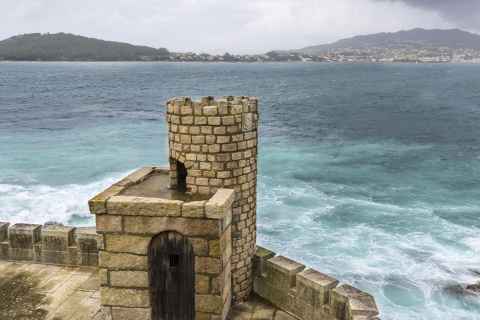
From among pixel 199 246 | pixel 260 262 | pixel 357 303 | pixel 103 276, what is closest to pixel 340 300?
pixel 357 303

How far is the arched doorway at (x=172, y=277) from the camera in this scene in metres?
7.33

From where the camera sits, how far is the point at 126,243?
7.30m

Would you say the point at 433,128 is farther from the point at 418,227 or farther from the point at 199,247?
the point at 199,247

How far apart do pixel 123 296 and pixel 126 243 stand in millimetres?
961

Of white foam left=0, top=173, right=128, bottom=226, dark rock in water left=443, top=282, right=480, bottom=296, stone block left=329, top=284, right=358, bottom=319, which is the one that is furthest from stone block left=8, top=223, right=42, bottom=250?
dark rock in water left=443, top=282, right=480, bottom=296

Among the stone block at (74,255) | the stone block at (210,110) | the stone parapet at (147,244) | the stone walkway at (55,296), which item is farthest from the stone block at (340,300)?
the stone block at (74,255)

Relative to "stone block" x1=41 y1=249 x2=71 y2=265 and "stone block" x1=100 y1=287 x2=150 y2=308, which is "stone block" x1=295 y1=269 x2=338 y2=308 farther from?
"stone block" x1=41 y1=249 x2=71 y2=265

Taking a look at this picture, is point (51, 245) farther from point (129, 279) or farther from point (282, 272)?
point (282, 272)

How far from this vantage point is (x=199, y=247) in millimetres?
7227

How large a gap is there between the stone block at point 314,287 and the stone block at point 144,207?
315cm

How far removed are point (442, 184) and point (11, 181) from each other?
29.8 metres

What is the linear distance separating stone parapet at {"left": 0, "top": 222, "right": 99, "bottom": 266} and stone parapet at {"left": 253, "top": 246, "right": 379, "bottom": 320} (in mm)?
3909

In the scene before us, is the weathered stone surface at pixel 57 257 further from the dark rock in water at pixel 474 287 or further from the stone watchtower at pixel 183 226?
the dark rock in water at pixel 474 287

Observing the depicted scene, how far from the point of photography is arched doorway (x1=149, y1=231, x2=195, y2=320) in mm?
7328
